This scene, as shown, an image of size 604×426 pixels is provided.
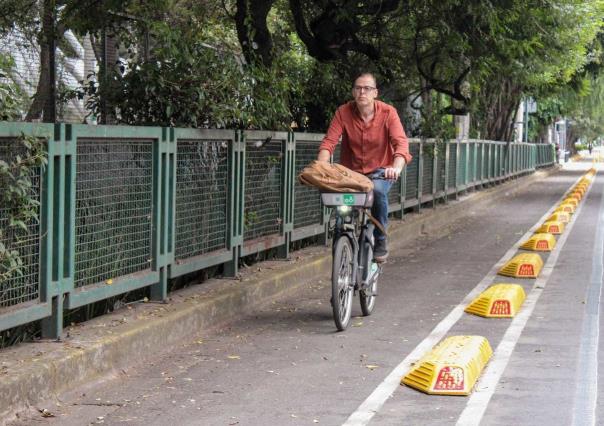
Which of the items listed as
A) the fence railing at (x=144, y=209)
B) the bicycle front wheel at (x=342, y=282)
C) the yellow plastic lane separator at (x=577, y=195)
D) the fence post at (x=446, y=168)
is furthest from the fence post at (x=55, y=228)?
the yellow plastic lane separator at (x=577, y=195)

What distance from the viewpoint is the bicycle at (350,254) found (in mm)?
8414

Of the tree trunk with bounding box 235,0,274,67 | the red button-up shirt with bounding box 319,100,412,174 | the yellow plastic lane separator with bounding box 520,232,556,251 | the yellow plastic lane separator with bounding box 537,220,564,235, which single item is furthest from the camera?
the yellow plastic lane separator with bounding box 537,220,564,235

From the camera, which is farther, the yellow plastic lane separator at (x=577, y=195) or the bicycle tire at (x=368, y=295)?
the yellow plastic lane separator at (x=577, y=195)

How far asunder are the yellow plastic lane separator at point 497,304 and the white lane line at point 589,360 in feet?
2.08

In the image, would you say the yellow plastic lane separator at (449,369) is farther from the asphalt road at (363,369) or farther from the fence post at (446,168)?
the fence post at (446,168)

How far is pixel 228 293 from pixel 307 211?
373cm

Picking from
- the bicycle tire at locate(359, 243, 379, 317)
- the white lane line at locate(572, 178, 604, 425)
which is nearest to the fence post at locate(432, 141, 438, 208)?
the white lane line at locate(572, 178, 604, 425)

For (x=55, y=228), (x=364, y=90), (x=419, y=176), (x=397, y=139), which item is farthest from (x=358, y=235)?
(x=419, y=176)

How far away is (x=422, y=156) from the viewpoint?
19750 millimetres

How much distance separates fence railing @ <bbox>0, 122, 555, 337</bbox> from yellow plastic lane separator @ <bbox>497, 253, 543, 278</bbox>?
92.9 inches

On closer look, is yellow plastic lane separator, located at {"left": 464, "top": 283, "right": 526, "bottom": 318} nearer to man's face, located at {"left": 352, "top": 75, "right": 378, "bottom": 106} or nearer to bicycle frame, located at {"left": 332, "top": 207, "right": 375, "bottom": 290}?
bicycle frame, located at {"left": 332, "top": 207, "right": 375, "bottom": 290}

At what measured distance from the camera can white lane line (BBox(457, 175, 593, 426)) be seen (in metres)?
6.02

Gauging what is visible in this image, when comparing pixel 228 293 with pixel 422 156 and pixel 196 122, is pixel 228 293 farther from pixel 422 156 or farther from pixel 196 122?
pixel 422 156

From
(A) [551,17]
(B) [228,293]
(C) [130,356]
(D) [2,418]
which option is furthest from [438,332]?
(A) [551,17]
